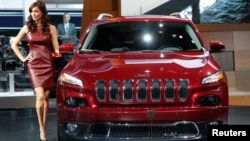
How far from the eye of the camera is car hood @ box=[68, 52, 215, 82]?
4.04 metres

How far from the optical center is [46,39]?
5.08 m

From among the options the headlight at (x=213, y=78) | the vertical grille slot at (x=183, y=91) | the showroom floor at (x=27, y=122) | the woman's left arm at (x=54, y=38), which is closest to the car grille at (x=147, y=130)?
the vertical grille slot at (x=183, y=91)

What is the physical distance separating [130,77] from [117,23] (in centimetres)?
148

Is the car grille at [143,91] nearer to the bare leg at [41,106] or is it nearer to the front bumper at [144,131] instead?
the front bumper at [144,131]

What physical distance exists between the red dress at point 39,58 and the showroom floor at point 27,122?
2.83 ft

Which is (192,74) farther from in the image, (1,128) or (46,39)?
(1,128)

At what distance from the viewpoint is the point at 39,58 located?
508 cm

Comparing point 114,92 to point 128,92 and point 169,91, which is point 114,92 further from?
point 169,91

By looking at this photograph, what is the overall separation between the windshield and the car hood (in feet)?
1.32

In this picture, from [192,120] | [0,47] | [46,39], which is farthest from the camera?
[0,47]

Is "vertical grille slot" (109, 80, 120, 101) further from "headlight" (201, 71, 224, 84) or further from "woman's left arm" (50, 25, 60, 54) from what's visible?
"woman's left arm" (50, 25, 60, 54)

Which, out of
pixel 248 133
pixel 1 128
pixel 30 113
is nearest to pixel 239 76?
pixel 30 113

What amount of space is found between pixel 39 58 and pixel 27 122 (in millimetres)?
2031

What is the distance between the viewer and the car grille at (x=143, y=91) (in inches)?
155
